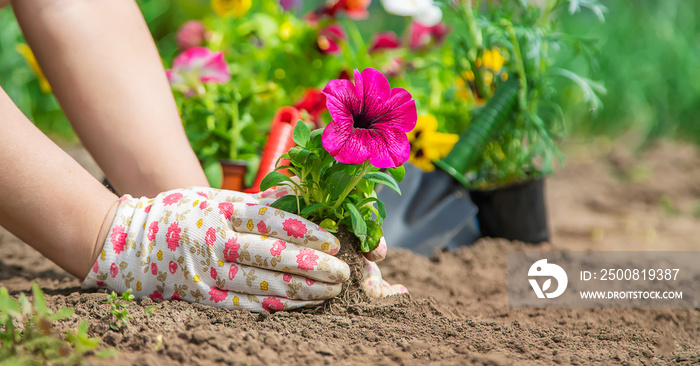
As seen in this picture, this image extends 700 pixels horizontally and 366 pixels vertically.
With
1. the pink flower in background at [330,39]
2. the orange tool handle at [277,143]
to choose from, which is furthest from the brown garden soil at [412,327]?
the pink flower in background at [330,39]

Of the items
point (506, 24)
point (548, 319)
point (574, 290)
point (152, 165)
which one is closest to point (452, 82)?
point (506, 24)

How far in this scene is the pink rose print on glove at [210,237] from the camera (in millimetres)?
958

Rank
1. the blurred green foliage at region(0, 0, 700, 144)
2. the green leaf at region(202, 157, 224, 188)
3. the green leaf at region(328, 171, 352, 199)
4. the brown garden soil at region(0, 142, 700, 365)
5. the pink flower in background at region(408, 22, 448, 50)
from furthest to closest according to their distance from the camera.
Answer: the blurred green foliage at region(0, 0, 700, 144) → the pink flower in background at region(408, 22, 448, 50) → the green leaf at region(202, 157, 224, 188) → the green leaf at region(328, 171, 352, 199) → the brown garden soil at region(0, 142, 700, 365)

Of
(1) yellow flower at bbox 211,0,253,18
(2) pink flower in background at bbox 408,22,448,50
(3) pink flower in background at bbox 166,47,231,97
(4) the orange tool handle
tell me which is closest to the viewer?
(4) the orange tool handle

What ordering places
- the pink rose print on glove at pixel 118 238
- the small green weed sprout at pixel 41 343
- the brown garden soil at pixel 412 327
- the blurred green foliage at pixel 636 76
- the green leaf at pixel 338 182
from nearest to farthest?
the small green weed sprout at pixel 41 343, the brown garden soil at pixel 412 327, the green leaf at pixel 338 182, the pink rose print on glove at pixel 118 238, the blurred green foliage at pixel 636 76

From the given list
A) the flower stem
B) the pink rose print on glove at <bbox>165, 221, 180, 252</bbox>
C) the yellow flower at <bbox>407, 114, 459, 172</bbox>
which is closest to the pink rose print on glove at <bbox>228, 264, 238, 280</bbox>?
the pink rose print on glove at <bbox>165, 221, 180, 252</bbox>

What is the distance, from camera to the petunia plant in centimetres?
88

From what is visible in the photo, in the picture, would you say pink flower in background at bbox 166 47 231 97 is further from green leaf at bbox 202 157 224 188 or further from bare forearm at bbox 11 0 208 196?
bare forearm at bbox 11 0 208 196

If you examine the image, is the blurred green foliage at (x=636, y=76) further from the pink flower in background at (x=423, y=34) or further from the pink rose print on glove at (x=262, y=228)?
the pink rose print on glove at (x=262, y=228)

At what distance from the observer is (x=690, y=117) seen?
3494 millimetres

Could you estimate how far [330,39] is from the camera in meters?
1.95

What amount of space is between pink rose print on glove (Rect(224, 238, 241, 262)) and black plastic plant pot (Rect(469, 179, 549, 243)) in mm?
1031

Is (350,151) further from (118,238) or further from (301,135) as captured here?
(118,238)

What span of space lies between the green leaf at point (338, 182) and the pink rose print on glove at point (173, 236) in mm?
291
